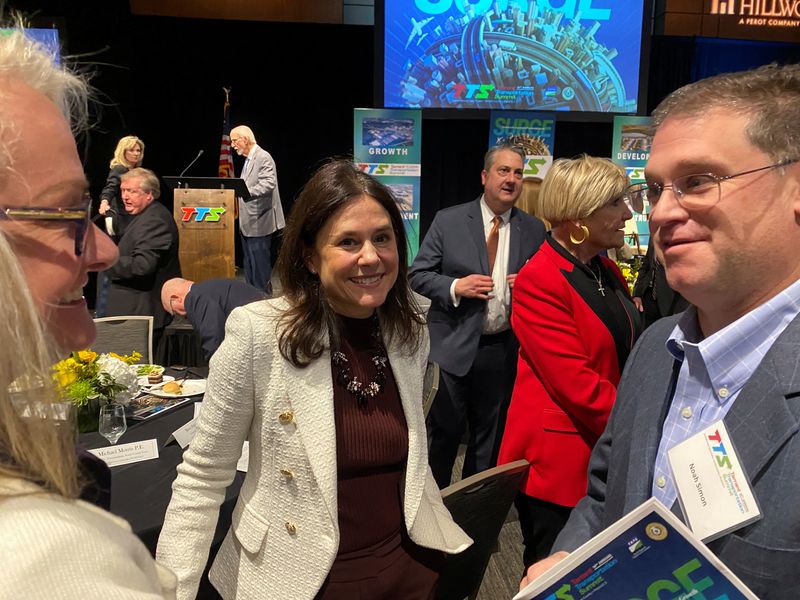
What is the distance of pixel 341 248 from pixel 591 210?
3.17 feet

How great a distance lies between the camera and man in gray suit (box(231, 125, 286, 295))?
6.90m

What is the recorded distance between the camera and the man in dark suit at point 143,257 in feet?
13.7

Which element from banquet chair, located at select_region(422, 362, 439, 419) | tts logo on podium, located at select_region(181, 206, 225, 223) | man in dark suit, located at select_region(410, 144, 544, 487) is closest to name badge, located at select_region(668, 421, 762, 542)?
banquet chair, located at select_region(422, 362, 439, 419)

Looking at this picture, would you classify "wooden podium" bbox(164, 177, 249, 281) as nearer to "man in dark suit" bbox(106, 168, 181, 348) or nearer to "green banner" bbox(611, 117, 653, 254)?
"man in dark suit" bbox(106, 168, 181, 348)

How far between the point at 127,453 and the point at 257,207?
5503 mm

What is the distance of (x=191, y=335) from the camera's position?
4117 millimetres

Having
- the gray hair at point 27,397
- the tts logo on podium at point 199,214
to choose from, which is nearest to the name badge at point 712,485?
the gray hair at point 27,397

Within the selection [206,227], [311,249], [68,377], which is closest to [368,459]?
[311,249]

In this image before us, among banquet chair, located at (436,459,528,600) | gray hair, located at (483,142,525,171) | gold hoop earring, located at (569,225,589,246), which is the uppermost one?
gray hair, located at (483,142,525,171)

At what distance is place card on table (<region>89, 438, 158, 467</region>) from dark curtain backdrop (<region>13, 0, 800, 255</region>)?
741cm

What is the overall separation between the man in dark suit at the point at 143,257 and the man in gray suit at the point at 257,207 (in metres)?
2.35

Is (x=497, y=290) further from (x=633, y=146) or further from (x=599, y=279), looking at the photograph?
(x=633, y=146)

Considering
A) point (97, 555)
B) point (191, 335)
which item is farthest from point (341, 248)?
point (191, 335)

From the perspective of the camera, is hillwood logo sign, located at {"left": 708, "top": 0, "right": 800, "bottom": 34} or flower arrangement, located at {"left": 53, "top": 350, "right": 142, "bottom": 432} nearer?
flower arrangement, located at {"left": 53, "top": 350, "right": 142, "bottom": 432}
